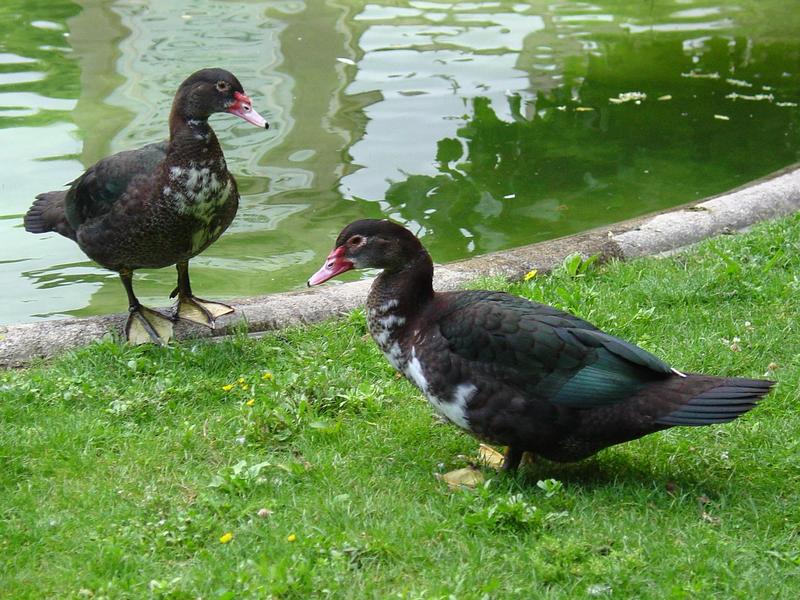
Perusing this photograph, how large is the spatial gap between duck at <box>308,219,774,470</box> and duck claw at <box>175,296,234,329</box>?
6.03 ft

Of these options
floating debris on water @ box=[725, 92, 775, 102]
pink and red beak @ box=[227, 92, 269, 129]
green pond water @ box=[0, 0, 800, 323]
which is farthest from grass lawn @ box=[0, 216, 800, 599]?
floating debris on water @ box=[725, 92, 775, 102]

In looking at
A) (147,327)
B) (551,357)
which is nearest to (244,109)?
(147,327)

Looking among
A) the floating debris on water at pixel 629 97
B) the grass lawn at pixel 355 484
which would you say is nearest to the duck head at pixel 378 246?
the grass lawn at pixel 355 484

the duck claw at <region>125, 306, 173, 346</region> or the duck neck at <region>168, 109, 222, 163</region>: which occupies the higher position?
the duck neck at <region>168, 109, 222, 163</region>

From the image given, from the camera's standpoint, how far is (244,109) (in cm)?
596

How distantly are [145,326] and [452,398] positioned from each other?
2294mm

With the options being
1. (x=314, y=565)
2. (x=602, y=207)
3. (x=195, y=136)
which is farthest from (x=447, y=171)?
(x=314, y=565)

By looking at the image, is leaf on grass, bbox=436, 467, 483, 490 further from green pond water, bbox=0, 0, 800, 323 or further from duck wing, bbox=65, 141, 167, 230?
green pond water, bbox=0, 0, 800, 323

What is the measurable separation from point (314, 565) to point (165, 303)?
3.80m

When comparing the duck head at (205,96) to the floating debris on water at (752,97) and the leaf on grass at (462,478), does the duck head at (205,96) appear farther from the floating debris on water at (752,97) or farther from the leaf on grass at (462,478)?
the floating debris on water at (752,97)

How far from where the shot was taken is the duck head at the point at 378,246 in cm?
464

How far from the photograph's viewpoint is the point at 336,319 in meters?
6.14

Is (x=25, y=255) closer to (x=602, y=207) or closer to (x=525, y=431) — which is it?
(x=602, y=207)

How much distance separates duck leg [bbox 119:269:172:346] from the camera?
232 inches
